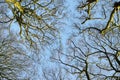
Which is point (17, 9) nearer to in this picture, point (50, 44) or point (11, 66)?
point (50, 44)

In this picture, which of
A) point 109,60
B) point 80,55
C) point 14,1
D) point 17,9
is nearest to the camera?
point 14,1

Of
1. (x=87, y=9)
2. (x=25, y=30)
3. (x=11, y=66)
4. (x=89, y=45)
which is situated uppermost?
(x=87, y=9)

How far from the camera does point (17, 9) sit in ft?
55.6

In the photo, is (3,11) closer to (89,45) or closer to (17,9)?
(17,9)

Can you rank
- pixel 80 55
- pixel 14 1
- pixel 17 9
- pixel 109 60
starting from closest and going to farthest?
pixel 14 1 < pixel 17 9 < pixel 109 60 < pixel 80 55

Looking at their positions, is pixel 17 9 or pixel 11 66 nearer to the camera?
pixel 17 9

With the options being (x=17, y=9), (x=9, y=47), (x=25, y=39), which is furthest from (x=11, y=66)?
(x=17, y=9)

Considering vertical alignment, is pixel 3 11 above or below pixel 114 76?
above

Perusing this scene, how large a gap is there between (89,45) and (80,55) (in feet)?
2.78

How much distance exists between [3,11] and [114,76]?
A: 7.01 meters

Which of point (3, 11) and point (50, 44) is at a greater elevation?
point (3, 11)

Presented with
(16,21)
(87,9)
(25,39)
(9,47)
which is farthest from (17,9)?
(9,47)

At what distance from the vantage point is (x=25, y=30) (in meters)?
18.1

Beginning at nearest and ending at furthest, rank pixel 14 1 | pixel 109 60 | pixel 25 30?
pixel 14 1, pixel 25 30, pixel 109 60
